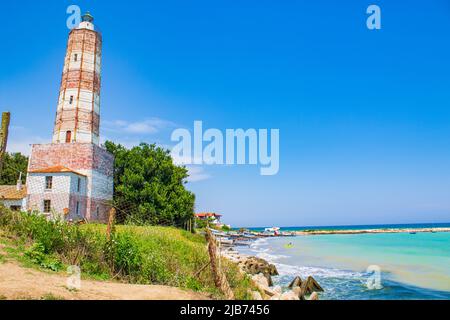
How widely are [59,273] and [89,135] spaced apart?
2035 centimetres

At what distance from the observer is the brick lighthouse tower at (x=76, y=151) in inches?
955

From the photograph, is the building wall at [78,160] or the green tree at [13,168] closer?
the building wall at [78,160]

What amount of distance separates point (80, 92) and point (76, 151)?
16.3 ft

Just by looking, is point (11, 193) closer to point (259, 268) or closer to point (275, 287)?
point (259, 268)

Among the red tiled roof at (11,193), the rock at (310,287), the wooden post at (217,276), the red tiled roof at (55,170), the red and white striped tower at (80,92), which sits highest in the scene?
the red and white striped tower at (80,92)

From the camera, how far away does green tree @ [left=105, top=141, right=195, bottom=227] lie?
29594mm

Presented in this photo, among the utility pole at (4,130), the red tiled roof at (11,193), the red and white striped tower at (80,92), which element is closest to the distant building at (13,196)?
Result: the red tiled roof at (11,193)

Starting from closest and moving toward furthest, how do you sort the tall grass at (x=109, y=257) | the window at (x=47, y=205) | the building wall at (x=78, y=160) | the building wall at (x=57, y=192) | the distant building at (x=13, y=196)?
the tall grass at (x=109, y=257), the building wall at (x=57, y=192), the window at (x=47, y=205), the building wall at (x=78, y=160), the distant building at (x=13, y=196)

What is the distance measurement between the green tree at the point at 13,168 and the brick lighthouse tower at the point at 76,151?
1295 centimetres

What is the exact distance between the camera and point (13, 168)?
122 ft

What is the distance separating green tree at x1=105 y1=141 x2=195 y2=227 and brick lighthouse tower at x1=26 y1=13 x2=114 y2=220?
2.42 metres

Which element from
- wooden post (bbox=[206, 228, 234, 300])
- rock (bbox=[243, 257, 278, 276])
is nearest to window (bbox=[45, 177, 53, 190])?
rock (bbox=[243, 257, 278, 276])

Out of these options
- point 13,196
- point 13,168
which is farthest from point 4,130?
point 13,168

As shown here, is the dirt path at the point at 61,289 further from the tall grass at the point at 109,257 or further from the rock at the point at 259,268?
the rock at the point at 259,268
